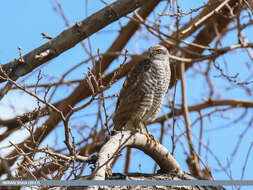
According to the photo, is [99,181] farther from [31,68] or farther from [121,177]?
[31,68]

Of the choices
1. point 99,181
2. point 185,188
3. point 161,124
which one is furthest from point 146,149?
point 161,124

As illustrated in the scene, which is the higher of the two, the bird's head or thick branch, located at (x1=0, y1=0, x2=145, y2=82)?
the bird's head

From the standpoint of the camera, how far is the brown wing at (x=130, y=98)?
13.4 ft

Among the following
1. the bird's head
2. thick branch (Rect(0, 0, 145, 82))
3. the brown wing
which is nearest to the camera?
thick branch (Rect(0, 0, 145, 82))

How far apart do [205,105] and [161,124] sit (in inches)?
30.9

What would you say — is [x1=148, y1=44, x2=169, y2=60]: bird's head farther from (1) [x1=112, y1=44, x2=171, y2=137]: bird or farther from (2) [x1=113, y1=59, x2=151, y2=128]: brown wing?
(2) [x1=113, y1=59, x2=151, y2=128]: brown wing

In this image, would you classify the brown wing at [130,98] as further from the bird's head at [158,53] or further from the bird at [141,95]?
the bird's head at [158,53]

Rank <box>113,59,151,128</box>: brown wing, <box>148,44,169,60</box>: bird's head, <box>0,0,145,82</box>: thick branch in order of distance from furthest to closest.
A: <box>148,44,169,60</box>: bird's head < <box>113,59,151,128</box>: brown wing < <box>0,0,145,82</box>: thick branch

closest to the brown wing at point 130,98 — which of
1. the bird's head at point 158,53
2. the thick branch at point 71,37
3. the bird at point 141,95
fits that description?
the bird at point 141,95

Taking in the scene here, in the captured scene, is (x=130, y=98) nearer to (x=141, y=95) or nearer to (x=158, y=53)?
(x=141, y=95)

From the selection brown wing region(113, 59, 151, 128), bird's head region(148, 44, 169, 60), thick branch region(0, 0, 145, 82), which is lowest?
brown wing region(113, 59, 151, 128)

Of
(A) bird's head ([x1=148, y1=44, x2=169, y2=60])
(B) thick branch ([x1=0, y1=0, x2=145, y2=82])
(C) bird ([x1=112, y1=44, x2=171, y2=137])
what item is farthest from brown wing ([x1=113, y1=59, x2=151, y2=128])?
(B) thick branch ([x1=0, y1=0, x2=145, y2=82])

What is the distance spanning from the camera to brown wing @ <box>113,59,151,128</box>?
408 centimetres

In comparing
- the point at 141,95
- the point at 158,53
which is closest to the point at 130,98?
the point at 141,95
